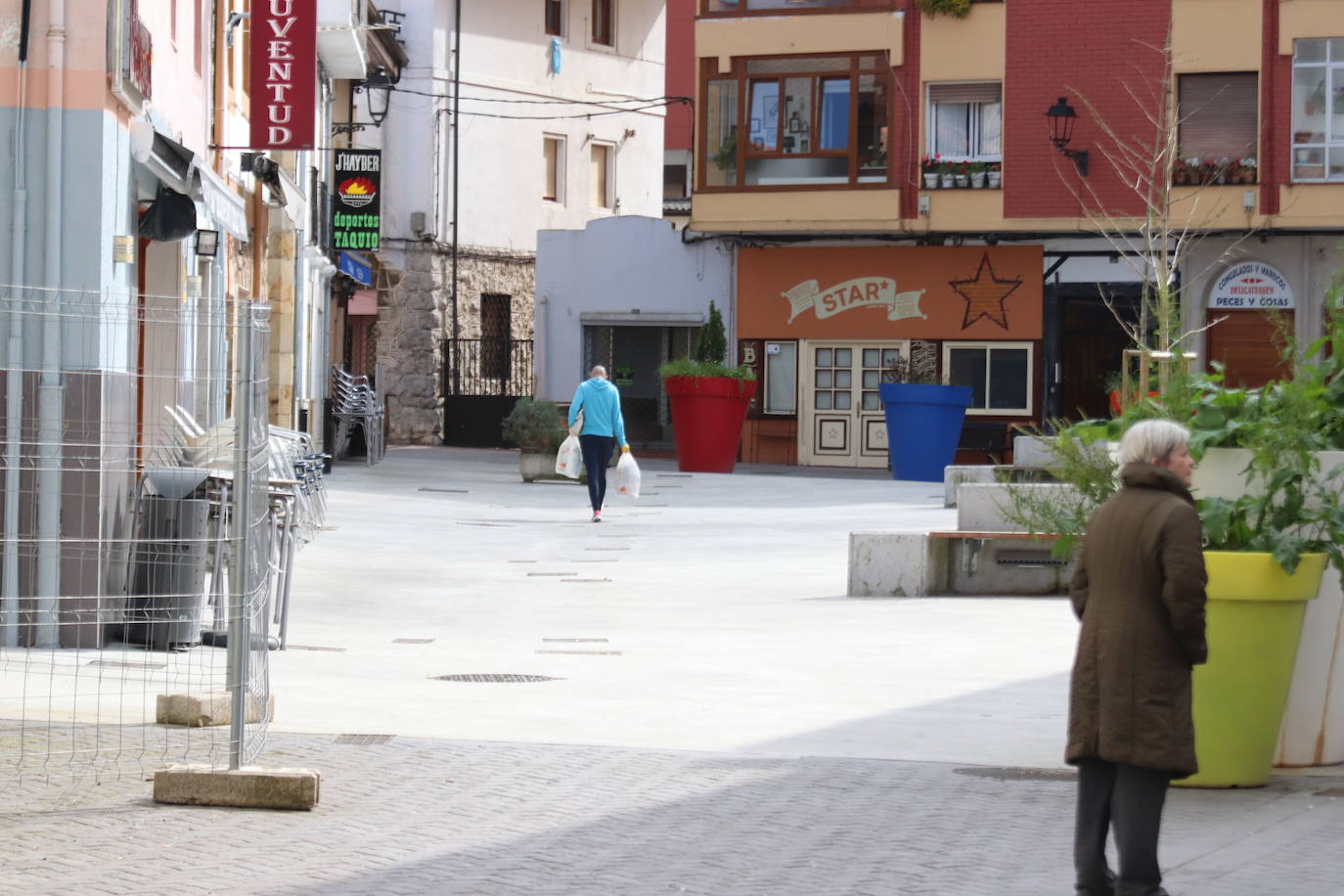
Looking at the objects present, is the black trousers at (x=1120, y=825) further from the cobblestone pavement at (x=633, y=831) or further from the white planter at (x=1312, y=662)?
the white planter at (x=1312, y=662)

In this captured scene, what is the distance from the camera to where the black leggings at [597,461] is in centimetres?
2078

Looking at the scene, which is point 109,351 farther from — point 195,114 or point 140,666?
point 195,114

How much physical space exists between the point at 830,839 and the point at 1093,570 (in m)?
1.37

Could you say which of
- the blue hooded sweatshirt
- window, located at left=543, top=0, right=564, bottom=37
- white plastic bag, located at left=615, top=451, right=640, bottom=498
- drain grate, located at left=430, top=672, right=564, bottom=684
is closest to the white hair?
drain grate, located at left=430, top=672, right=564, bottom=684

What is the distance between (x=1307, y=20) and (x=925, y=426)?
28.5 feet

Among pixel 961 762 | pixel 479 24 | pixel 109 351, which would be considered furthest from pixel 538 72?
pixel 961 762

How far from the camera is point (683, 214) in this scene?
44031mm

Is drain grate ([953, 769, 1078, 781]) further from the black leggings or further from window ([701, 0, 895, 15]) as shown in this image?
window ([701, 0, 895, 15])

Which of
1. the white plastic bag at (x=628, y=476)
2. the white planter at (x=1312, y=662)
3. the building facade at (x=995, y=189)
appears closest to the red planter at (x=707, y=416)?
the building facade at (x=995, y=189)

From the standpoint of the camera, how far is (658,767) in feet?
25.1

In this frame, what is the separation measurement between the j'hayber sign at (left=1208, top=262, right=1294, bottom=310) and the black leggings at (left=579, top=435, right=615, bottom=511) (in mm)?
13478

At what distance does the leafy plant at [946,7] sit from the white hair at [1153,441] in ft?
88.2

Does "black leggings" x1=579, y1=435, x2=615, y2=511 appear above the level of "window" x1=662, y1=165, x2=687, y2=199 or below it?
below

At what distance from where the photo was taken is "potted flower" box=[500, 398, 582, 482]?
26.6 metres
